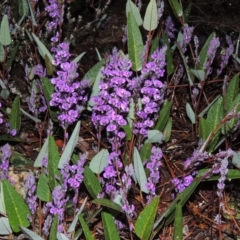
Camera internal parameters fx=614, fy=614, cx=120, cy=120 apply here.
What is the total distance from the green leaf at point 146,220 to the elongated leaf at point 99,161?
0.74ft

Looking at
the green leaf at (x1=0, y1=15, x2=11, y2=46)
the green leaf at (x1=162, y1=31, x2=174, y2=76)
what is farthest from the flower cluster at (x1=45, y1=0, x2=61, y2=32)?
the green leaf at (x1=162, y1=31, x2=174, y2=76)

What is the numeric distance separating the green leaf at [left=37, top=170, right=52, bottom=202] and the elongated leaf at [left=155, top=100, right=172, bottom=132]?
465mm

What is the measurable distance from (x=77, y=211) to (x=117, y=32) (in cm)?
153

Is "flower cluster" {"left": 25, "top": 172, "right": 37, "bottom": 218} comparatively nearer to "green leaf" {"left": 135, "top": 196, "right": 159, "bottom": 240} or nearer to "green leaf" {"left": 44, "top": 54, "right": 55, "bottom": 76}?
"green leaf" {"left": 135, "top": 196, "right": 159, "bottom": 240}

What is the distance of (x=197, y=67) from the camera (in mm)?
2188

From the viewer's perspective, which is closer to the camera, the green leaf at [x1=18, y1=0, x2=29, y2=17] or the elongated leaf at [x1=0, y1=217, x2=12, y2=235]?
the elongated leaf at [x1=0, y1=217, x2=12, y2=235]

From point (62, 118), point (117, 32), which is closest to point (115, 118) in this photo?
point (62, 118)

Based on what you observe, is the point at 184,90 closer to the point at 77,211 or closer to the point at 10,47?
the point at 10,47

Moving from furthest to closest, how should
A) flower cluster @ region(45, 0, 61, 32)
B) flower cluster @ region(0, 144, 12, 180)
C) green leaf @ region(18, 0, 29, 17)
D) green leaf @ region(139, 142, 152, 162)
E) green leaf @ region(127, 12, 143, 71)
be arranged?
1. green leaf @ region(18, 0, 29, 17)
2. flower cluster @ region(45, 0, 61, 32)
3. green leaf @ region(127, 12, 143, 71)
4. green leaf @ region(139, 142, 152, 162)
5. flower cluster @ region(0, 144, 12, 180)

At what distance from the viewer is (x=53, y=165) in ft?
5.48

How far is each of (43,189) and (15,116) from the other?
1.38 ft

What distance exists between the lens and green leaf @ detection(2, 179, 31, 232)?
1594mm

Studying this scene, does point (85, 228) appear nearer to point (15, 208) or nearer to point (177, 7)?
point (15, 208)

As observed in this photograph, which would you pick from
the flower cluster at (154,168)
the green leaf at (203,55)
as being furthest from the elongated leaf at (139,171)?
the green leaf at (203,55)
